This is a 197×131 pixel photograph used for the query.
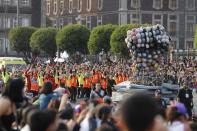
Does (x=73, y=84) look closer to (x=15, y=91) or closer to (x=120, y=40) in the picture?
(x=15, y=91)

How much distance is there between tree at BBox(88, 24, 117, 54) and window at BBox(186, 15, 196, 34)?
79.0 feet

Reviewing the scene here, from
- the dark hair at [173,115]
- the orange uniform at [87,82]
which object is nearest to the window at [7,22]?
the orange uniform at [87,82]

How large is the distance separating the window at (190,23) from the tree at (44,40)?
22616 mm

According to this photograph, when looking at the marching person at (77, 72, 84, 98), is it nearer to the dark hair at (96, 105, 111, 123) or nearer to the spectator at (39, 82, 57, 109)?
the spectator at (39, 82, 57, 109)

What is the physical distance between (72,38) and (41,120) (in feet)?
213

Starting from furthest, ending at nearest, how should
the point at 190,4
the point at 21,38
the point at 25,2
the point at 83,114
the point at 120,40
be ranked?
the point at 190,4, the point at 25,2, the point at 21,38, the point at 120,40, the point at 83,114

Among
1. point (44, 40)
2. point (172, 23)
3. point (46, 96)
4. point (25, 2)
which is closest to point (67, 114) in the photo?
point (46, 96)

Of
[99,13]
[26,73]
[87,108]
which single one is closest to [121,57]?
[99,13]

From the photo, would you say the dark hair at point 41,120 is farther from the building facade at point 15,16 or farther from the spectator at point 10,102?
the building facade at point 15,16

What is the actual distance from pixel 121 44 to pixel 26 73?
31367 mm

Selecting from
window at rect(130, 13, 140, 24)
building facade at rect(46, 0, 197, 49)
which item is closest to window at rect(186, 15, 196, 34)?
building facade at rect(46, 0, 197, 49)

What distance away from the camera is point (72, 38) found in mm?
72375

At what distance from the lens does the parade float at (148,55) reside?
26.9 meters

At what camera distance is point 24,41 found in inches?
3049
